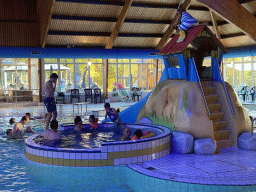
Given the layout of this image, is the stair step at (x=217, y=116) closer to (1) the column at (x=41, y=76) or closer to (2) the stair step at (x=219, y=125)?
(2) the stair step at (x=219, y=125)

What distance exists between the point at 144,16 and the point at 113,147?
1336 cm

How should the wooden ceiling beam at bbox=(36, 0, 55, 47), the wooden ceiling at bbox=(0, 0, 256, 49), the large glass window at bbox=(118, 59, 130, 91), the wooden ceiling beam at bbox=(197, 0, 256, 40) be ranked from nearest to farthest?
the wooden ceiling beam at bbox=(197, 0, 256, 40) < the wooden ceiling beam at bbox=(36, 0, 55, 47) < the wooden ceiling at bbox=(0, 0, 256, 49) < the large glass window at bbox=(118, 59, 130, 91)

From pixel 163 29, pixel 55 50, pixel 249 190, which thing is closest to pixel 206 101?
pixel 249 190

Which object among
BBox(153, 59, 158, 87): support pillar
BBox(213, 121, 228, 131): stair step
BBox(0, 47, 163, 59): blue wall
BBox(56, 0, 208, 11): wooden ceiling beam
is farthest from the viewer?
BBox(153, 59, 158, 87): support pillar

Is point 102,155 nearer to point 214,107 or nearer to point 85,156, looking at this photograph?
point 85,156

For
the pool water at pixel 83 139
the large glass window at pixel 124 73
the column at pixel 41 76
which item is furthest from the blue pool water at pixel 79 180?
the large glass window at pixel 124 73

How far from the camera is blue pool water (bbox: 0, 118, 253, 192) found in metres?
4.95

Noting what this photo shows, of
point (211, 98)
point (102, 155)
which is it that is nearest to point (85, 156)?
point (102, 155)

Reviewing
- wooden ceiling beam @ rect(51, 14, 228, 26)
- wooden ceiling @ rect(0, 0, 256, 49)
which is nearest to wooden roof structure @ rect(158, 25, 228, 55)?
wooden ceiling @ rect(0, 0, 256, 49)

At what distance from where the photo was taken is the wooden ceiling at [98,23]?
1672cm

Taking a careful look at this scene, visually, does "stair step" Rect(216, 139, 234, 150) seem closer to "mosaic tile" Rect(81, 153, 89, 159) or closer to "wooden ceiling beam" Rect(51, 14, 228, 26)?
"mosaic tile" Rect(81, 153, 89, 159)

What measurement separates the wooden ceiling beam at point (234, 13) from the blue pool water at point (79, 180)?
24.9 ft

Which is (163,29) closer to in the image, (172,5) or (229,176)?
(172,5)

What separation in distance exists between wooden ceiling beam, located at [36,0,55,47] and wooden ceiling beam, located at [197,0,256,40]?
717cm
